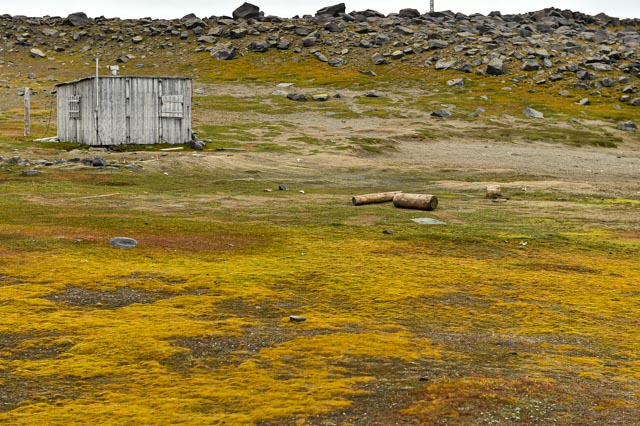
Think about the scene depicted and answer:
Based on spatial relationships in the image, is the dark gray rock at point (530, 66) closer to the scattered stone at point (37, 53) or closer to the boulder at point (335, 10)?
the boulder at point (335, 10)

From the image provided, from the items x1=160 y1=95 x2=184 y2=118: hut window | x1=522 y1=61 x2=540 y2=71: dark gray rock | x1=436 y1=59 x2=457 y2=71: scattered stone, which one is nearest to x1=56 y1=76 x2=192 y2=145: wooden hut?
x1=160 y1=95 x2=184 y2=118: hut window

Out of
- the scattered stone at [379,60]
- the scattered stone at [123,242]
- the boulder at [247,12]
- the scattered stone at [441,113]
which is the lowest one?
the scattered stone at [123,242]

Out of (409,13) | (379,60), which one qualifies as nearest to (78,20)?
(409,13)

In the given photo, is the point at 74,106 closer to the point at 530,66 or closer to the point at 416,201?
the point at 416,201

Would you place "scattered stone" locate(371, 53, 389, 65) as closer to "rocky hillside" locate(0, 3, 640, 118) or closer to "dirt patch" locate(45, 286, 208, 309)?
"rocky hillside" locate(0, 3, 640, 118)

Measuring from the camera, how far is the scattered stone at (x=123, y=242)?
16922mm

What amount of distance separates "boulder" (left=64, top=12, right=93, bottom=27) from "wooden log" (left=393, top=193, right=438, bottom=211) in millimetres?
90255

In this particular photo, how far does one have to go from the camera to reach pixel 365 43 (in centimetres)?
9388

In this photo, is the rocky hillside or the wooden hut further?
the rocky hillside

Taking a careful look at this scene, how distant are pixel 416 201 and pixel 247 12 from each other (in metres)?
89.1

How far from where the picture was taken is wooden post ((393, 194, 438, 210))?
24.2 metres

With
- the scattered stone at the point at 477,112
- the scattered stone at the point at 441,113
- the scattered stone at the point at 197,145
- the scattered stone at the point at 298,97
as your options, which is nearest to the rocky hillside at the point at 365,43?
the scattered stone at the point at 477,112

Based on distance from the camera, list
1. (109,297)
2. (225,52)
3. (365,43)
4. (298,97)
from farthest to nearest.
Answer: (365,43)
(225,52)
(298,97)
(109,297)

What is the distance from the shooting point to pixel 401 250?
17.6 metres
